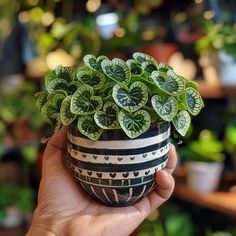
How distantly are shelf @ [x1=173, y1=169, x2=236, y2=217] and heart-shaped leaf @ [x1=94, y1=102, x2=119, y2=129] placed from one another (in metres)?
0.75

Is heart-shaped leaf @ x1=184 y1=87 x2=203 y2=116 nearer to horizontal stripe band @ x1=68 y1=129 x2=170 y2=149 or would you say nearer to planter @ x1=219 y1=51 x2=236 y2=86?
horizontal stripe band @ x1=68 y1=129 x2=170 y2=149

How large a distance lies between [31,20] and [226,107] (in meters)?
1.08

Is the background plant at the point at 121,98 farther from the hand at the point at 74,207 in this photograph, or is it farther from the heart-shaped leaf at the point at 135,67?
the hand at the point at 74,207

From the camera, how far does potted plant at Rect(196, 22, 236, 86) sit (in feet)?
4.22

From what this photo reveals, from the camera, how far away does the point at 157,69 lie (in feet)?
2.33

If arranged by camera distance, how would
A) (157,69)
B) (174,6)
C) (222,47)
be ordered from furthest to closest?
(174,6), (222,47), (157,69)

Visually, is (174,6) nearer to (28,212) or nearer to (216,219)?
(216,219)

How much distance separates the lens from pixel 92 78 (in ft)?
2.29

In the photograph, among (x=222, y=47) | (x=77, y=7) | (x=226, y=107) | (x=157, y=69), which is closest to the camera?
(x=157, y=69)

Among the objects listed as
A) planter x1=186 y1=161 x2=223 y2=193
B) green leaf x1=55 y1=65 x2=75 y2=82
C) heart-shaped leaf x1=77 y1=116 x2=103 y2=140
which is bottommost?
planter x1=186 y1=161 x2=223 y2=193

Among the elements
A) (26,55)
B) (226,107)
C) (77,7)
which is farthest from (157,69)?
(26,55)

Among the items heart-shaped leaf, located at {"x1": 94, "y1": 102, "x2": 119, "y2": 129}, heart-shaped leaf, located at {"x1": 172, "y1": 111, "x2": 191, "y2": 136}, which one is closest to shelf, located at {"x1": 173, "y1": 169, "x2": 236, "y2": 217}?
heart-shaped leaf, located at {"x1": 172, "y1": 111, "x2": 191, "y2": 136}

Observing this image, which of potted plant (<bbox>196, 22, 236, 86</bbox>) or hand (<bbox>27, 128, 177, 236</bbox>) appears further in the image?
potted plant (<bbox>196, 22, 236, 86</bbox>)

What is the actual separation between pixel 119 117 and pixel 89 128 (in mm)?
59
